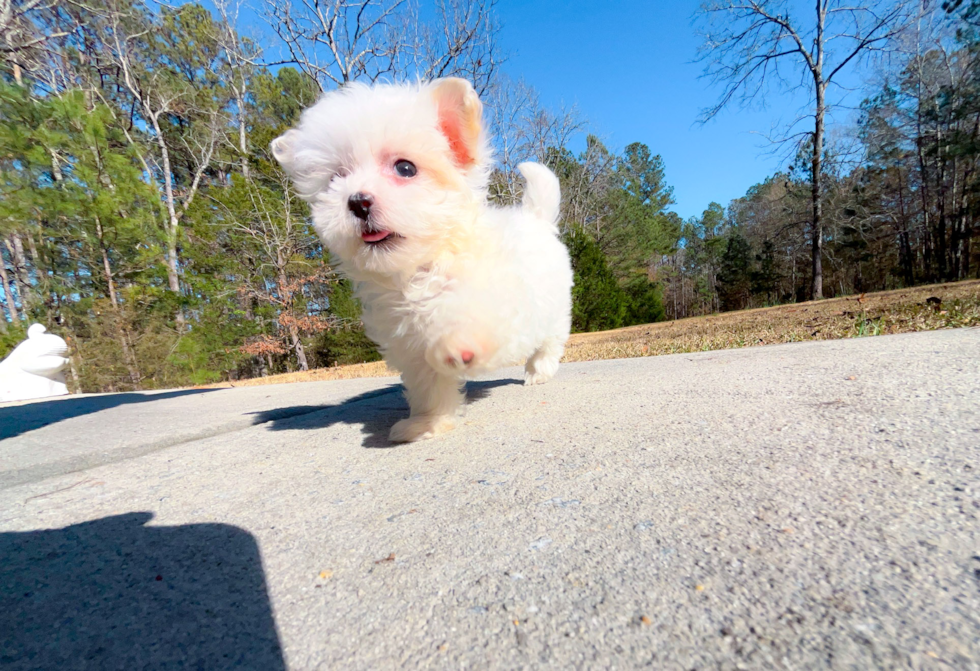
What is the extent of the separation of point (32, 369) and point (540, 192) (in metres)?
8.83

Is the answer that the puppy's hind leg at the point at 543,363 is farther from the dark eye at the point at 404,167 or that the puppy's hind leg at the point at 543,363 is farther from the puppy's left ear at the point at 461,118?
the dark eye at the point at 404,167

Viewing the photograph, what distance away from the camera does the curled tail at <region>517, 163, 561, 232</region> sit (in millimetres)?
3711

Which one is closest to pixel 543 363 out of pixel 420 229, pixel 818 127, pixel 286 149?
pixel 420 229

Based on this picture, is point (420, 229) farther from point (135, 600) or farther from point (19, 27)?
point (19, 27)

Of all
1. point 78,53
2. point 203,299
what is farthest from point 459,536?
point 78,53

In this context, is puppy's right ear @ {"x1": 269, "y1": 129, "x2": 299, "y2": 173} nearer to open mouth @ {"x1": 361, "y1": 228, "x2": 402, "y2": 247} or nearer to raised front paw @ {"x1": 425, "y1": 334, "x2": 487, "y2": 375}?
open mouth @ {"x1": 361, "y1": 228, "x2": 402, "y2": 247}

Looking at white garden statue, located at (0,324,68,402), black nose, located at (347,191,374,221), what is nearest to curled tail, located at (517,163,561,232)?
black nose, located at (347,191,374,221)

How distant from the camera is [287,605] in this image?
0.91 metres

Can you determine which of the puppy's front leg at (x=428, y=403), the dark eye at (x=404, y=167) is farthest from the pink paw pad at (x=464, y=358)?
the dark eye at (x=404, y=167)

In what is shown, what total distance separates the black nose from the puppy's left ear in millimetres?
592

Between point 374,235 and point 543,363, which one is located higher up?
point 374,235

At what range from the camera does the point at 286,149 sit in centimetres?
238

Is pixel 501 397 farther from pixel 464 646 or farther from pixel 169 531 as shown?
pixel 464 646

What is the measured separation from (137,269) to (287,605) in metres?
17.1
